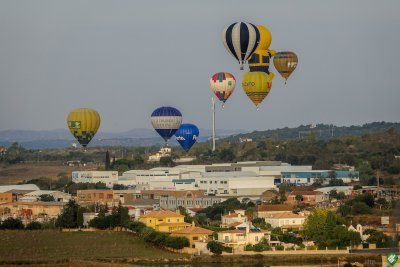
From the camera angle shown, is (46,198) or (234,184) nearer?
(46,198)

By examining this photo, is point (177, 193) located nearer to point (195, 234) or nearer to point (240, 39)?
point (240, 39)

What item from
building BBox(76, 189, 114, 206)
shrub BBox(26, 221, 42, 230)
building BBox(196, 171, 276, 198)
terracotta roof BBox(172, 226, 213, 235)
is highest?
building BBox(196, 171, 276, 198)

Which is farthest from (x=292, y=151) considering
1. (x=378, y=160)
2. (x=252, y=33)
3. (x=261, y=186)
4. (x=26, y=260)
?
(x=26, y=260)

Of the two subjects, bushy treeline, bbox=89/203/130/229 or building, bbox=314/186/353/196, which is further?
Result: building, bbox=314/186/353/196

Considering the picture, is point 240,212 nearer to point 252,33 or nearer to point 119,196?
point 252,33

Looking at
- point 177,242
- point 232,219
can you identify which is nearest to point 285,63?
point 232,219

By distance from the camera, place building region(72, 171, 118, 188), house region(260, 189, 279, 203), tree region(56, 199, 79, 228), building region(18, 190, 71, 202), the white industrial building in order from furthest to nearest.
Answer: building region(72, 171, 118, 188)
the white industrial building
building region(18, 190, 71, 202)
house region(260, 189, 279, 203)
tree region(56, 199, 79, 228)

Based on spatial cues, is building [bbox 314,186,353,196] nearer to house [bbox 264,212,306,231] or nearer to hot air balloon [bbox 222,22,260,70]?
hot air balloon [bbox 222,22,260,70]

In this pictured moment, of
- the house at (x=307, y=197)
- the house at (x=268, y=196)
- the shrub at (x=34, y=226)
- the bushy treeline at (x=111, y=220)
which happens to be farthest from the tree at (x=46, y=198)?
the bushy treeline at (x=111, y=220)

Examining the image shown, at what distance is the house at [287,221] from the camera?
55812mm

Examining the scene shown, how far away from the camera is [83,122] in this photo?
2645 inches

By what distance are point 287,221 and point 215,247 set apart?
26.5ft

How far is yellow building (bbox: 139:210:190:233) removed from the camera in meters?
55.1

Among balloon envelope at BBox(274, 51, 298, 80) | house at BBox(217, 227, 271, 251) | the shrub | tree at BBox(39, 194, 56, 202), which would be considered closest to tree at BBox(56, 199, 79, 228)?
the shrub
